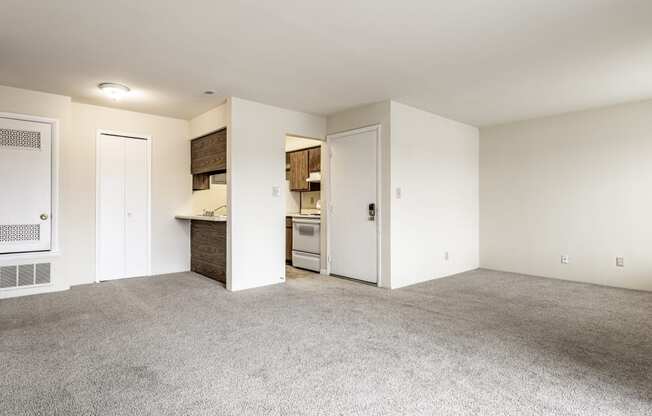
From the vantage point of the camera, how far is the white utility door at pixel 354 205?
190 inches

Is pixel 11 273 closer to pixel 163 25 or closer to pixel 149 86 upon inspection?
pixel 149 86

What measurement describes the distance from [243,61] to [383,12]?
56.2 inches

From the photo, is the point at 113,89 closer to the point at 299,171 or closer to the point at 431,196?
the point at 299,171

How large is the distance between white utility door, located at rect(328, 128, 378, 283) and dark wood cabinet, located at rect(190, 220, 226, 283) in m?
1.53

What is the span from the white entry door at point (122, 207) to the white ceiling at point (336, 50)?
2.51 ft

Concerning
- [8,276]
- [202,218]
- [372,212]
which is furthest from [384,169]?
[8,276]

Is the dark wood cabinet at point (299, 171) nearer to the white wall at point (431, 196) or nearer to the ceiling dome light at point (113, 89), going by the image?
the white wall at point (431, 196)

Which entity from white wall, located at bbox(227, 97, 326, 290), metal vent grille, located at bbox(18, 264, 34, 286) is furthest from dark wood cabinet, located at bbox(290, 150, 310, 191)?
metal vent grille, located at bbox(18, 264, 34, 286)

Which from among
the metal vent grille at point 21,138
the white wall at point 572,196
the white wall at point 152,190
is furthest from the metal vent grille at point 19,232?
the white wall at point 572,196

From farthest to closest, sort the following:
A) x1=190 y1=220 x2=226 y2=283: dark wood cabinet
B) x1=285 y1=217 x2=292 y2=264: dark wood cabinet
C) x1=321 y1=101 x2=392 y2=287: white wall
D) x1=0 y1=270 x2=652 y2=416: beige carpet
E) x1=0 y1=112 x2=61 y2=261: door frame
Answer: x1=285 y1=217 x2=292 y2=264: dark wood cabinet, x1=190 y1=220 x2=226 y2=283: dark wood cabinet, x1=321 y1=101 x2=392 y2=287: white wall, x1=0 y1=112 x2=61 y2=261: door frame, x1=0 y1=270 x2=652 y2=416: beige carpet

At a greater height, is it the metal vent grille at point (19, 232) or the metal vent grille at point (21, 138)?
the metal vent grille at point (21, 138)

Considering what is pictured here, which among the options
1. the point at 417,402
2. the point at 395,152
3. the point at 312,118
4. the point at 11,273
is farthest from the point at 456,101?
the point at 11,273

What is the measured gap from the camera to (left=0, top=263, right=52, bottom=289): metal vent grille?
13.4ft

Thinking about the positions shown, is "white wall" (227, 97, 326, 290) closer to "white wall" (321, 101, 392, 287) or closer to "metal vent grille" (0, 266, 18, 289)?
"white wall" (321, 101, 392, 287)
